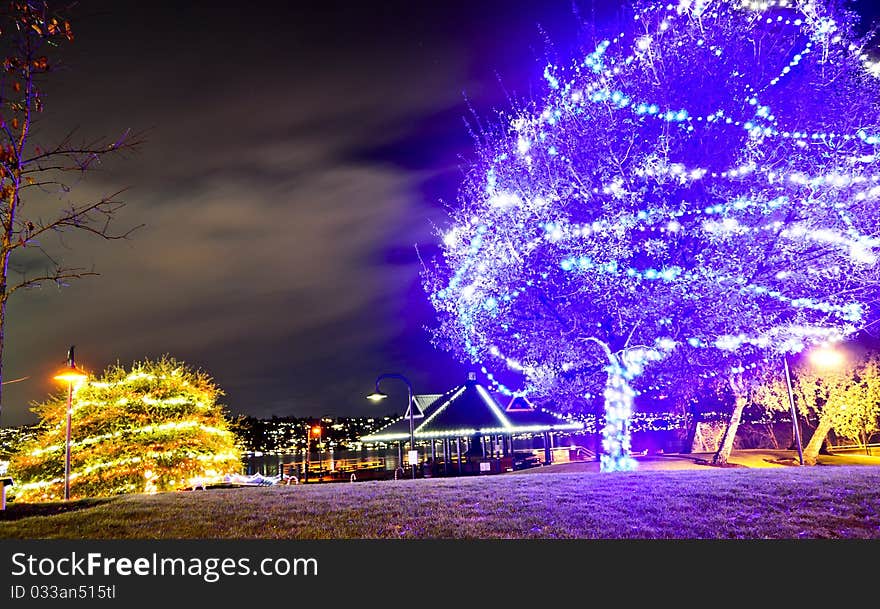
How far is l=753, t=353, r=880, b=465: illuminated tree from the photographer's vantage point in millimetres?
31000

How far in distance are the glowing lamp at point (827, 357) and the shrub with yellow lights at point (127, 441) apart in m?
28.6

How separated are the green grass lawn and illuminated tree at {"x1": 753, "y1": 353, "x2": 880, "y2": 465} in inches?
740

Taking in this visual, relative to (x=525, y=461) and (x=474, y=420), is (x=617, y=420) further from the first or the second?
(x=525, y=461)

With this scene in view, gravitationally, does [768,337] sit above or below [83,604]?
above

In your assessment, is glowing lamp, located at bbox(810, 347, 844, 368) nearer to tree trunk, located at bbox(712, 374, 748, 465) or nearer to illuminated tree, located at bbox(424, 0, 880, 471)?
tree trunk, located at bbox(712, 374, 748, 465)

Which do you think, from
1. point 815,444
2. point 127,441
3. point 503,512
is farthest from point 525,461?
point 503,512

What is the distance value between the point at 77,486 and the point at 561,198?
21307mm

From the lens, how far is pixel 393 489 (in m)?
15.0

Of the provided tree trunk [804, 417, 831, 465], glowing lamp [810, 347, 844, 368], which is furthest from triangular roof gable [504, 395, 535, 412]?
glowing lamp [810, 347, 844, 368]

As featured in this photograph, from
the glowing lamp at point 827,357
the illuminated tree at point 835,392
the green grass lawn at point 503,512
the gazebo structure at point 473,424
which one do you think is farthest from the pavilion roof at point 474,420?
the green grass lawn at point 503,512

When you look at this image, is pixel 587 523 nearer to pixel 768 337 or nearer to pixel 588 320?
pixel 588 320

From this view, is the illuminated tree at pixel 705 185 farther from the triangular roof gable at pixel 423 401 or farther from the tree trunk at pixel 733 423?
the triangular roof gable at pixel 423 401

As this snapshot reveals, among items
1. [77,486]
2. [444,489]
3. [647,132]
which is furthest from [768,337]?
[77,486]

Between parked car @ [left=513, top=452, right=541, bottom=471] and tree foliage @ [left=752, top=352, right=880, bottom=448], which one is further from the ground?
tree foliage @ [left=752, top=352, right=880, bottom=448]
